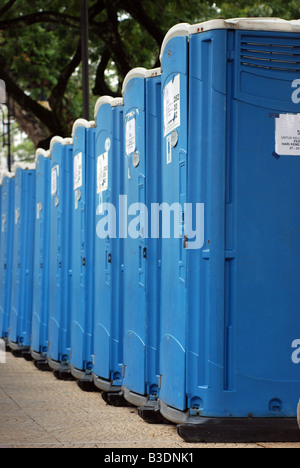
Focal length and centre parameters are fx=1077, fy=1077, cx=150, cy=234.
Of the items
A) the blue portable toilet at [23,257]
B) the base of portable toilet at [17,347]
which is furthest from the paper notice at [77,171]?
the base of portable toilet at [17,347]

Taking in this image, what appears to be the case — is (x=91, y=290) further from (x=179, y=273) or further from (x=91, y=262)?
(x=179, y=273)

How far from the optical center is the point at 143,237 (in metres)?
7.77

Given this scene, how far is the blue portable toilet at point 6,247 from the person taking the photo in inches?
587

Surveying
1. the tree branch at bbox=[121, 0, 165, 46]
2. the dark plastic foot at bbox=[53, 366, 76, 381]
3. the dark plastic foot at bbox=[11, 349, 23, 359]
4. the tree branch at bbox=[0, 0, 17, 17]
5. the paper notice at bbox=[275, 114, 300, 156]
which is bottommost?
the dark plastic foot at bbox=[11, 349, 23, 359]

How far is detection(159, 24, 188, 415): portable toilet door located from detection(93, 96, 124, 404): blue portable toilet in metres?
1.58

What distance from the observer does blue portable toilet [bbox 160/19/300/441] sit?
6.34 metres

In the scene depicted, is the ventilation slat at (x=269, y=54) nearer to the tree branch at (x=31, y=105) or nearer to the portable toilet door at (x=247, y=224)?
the portable toilet door at (x=247, y=224)

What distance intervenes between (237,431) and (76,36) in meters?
13.8

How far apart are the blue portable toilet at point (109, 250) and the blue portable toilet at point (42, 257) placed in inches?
118

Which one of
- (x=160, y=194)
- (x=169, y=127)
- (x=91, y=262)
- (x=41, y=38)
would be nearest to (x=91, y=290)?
(x=91, y=262)

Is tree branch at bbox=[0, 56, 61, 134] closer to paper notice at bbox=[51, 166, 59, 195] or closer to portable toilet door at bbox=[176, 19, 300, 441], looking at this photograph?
paper notice at bbox=[51, 166, 59, 195]

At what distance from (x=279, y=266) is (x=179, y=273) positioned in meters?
0.67

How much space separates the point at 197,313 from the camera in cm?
643

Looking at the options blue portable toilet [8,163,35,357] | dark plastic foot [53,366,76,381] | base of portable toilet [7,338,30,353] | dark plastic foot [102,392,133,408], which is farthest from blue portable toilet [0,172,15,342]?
dark plastic foot [102,392,133,408]
